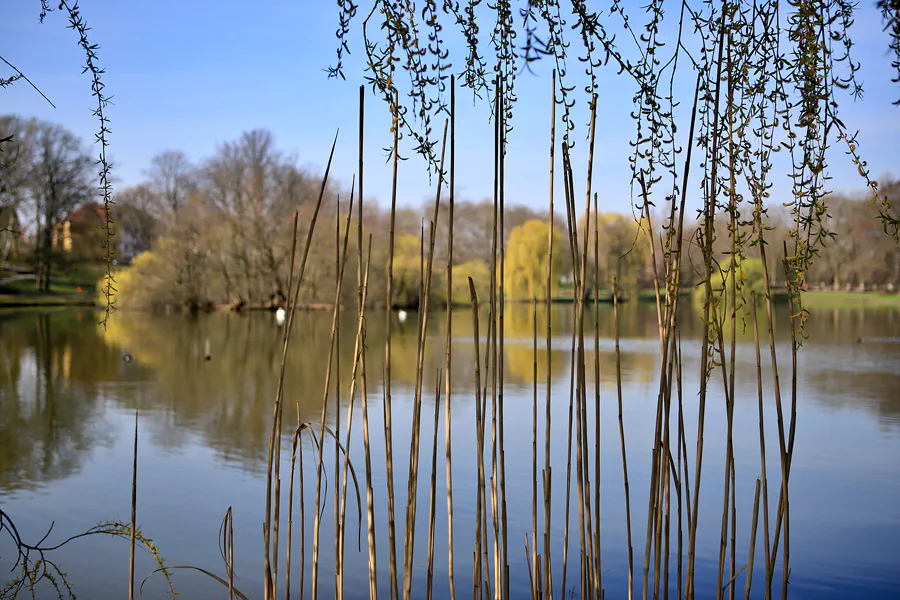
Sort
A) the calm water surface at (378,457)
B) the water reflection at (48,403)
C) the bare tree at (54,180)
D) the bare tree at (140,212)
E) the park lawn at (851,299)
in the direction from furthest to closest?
the bare tree at (140,212) < the park lawn at (851,299) < the bare tree at (54,180) < the water reflection at (48,403) < the calm water surface at (378,457)

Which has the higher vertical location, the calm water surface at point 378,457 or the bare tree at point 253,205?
the bare tree at point 253,205

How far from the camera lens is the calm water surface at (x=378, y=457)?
175 inches

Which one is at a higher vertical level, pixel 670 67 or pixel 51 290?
pixel 670 67

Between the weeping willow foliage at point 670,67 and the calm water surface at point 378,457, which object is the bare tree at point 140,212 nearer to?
the calm water surface at point 378,457

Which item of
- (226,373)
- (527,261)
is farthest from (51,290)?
(226,373)

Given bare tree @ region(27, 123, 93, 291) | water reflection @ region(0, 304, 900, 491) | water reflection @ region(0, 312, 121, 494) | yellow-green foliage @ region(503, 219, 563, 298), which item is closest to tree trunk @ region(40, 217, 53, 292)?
bare tree @ region(27, 123, 93, 291)

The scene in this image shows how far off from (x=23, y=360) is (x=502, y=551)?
38.9 feet

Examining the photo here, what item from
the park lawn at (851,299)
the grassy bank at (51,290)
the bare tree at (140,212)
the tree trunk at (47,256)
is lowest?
the park lawn at (851,299)

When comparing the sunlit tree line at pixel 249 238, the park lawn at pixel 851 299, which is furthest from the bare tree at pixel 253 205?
the park lawn at pixel 851 299

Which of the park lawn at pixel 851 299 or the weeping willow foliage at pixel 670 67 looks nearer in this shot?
the weeping willow foliage at pixel 670 67

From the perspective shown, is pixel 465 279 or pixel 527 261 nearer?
pixel 465 279

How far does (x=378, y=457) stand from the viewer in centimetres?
639

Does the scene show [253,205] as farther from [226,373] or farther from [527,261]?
[226,373]

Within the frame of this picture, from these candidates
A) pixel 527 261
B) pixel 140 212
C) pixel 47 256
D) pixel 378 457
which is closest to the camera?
pixel 378 457
